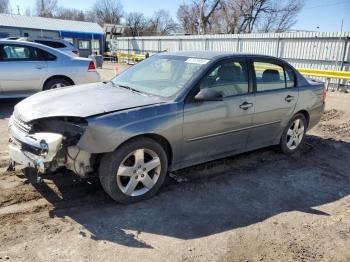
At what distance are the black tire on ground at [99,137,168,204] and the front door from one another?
0.46 metres

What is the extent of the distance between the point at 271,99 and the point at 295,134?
1104 mm

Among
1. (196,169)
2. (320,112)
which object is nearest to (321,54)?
(320,112)

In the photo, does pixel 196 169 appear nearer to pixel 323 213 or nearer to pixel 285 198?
pixel 285 198

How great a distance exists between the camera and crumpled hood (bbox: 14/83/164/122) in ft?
12.0

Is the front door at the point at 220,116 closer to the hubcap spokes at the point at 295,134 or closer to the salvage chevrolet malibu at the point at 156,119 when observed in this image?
the salvage chevrolet malibu at the point at 156,119

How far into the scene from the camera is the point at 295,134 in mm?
5930

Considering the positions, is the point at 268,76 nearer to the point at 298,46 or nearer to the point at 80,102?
the point at 80,102

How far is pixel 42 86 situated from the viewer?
8516mm

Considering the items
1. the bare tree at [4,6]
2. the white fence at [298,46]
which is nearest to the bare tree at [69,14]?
the bare tree at [4,6]

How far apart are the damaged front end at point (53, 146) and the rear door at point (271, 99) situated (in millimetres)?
2525

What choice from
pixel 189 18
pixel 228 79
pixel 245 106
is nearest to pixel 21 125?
pixel 228 79

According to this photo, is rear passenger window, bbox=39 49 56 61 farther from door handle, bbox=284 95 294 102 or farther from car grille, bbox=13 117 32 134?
door handle, bbox=284 95 294 102

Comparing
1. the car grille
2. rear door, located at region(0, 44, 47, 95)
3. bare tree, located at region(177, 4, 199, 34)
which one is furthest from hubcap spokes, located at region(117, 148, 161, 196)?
bare tree, located at region(177, 4, 199, 34)

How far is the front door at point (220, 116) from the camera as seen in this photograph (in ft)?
13.9
